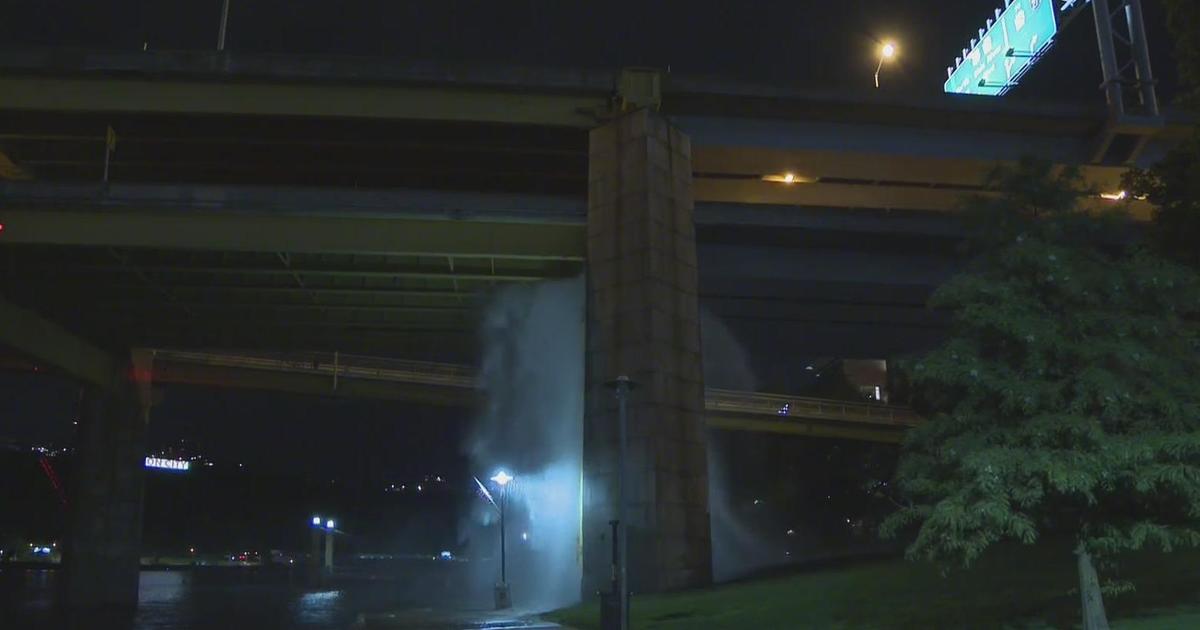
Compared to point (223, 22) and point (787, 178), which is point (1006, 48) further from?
point (223, 22)

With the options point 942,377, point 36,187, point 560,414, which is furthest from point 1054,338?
point 36,187

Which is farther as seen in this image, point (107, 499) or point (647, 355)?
point (107, 499)

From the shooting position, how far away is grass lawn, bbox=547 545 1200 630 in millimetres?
13812

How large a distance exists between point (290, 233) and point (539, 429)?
11.0 meters

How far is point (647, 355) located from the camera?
24953 mm

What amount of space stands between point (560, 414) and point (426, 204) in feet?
28.2

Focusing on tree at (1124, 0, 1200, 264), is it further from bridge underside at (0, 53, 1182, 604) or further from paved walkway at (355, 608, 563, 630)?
paved walkway at (355, 608, 563, 630)

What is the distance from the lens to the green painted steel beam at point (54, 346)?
115ft

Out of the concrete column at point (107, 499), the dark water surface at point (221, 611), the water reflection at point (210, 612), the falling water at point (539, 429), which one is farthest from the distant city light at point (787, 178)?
the concrete column at point (107, 499)

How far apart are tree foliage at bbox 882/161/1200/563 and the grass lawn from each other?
1670mm

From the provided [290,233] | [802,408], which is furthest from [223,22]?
[802,408]

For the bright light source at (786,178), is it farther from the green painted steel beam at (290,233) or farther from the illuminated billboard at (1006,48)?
the green painted steel beam at (290,233)

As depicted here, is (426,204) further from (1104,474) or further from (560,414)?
(1104,474)

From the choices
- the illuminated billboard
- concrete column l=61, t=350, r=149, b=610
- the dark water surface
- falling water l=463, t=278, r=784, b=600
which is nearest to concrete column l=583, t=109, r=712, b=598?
falling water l=463, t=278, r=784, b=600
